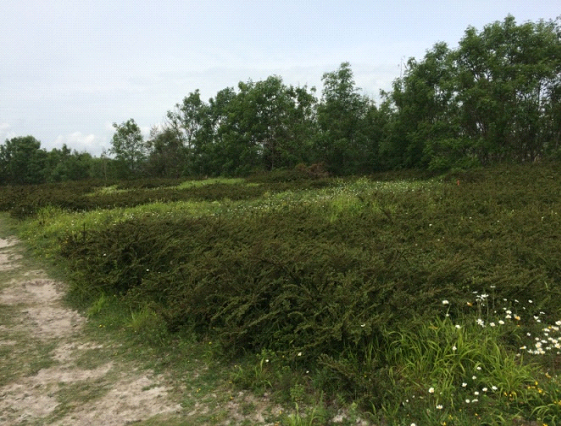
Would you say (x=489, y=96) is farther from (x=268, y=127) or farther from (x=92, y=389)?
(x=92, y=389)

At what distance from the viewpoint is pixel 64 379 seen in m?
3.48

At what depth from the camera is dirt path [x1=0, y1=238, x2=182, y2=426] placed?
116 inches

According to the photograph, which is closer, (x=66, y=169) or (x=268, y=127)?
(x=268, y=127)

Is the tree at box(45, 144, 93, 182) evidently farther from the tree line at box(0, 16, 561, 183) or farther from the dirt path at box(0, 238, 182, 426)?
the dirt path at box(0, 238, 182, 426)

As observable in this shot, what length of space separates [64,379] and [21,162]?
193 feet

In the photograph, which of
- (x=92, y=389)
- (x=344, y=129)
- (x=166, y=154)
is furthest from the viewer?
(x=166, y=154)

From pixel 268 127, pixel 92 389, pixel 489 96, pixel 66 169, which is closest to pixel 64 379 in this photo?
pixel 92 389

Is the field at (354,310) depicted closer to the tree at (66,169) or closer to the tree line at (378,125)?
the tree line at (378,125)

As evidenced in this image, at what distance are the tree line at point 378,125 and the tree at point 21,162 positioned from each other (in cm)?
14

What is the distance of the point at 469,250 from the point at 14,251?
346 inches

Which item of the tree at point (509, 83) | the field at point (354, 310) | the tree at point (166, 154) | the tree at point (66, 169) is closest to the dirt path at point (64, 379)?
the field at point (354, 310)

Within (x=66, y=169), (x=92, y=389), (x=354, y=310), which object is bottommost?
(x=92, y=389)

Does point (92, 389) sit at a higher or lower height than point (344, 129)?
lower

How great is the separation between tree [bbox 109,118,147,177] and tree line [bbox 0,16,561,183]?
0.11 m
